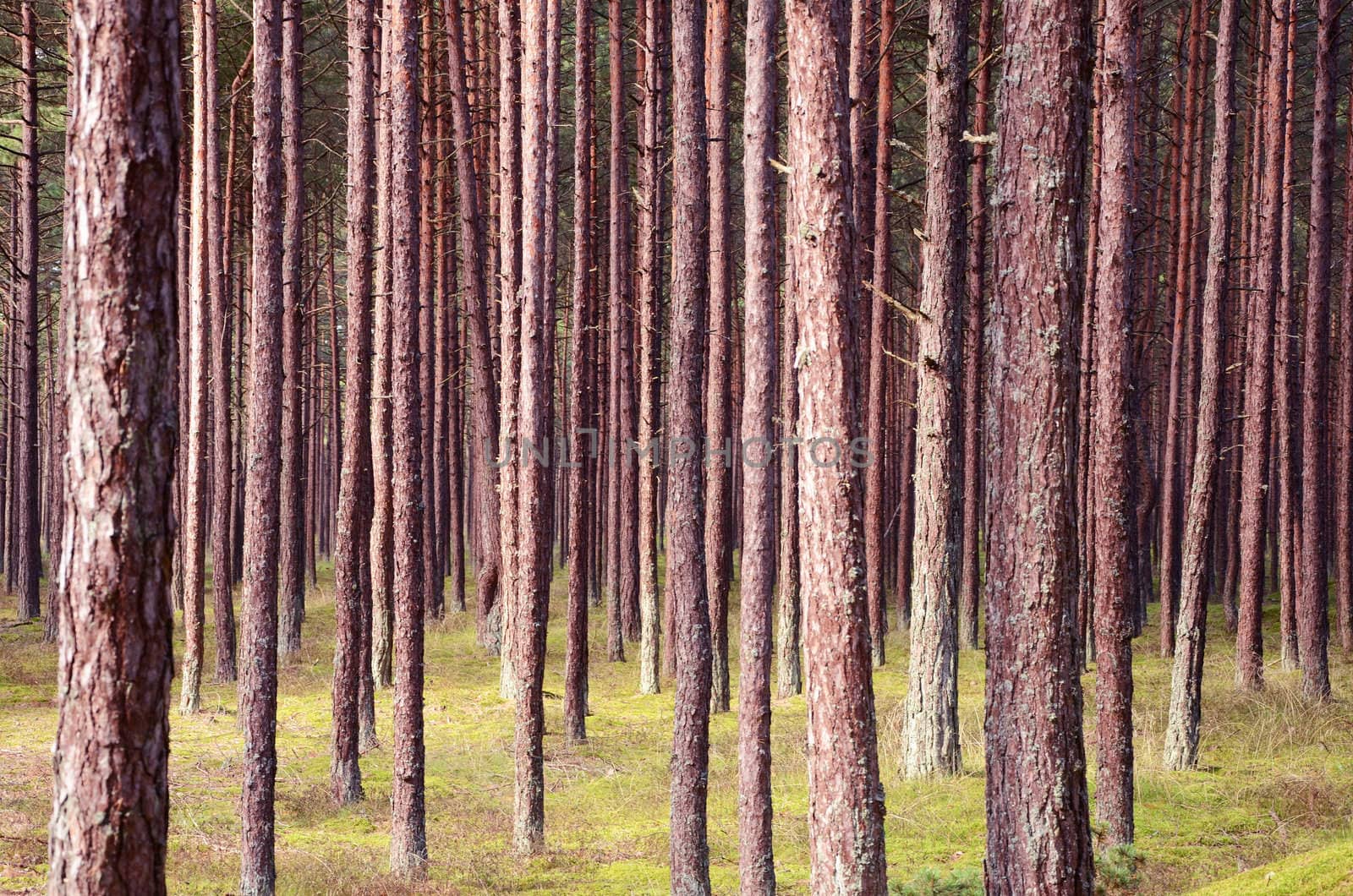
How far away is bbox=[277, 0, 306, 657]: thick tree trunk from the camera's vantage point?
11500 millimetres

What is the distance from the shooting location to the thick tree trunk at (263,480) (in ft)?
25.2

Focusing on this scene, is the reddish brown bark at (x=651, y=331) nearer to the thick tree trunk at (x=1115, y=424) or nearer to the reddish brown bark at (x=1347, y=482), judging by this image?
the thick tree trunk at (x=1115, y=424)

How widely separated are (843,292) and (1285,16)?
11074 millimetres

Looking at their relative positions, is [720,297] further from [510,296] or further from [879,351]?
[879,351]

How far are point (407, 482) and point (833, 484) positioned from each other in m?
4.26

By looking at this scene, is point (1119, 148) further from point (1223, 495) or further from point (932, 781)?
point (1223, 495)

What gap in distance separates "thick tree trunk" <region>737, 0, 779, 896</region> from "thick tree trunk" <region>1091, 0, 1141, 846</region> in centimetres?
280

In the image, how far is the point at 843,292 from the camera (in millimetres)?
5824

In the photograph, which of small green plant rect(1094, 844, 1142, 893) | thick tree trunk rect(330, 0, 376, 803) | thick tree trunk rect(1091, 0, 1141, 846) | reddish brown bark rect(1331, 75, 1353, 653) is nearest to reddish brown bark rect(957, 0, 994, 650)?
reddish brown bark rect(1331, 75, 1353, 653)

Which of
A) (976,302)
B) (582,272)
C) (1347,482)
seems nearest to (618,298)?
(582,272)

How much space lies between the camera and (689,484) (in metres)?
8.29

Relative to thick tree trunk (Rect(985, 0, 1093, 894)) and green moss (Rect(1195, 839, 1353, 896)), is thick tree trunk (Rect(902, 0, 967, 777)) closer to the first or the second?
thick tree trunk (Rect(985, 0, 1093, 894))

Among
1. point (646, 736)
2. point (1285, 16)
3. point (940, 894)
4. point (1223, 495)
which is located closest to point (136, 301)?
point (940, 894)

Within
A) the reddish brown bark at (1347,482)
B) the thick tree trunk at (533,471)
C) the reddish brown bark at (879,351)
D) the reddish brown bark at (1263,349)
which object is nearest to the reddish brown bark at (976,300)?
the reddish brown bark at (879,351)
